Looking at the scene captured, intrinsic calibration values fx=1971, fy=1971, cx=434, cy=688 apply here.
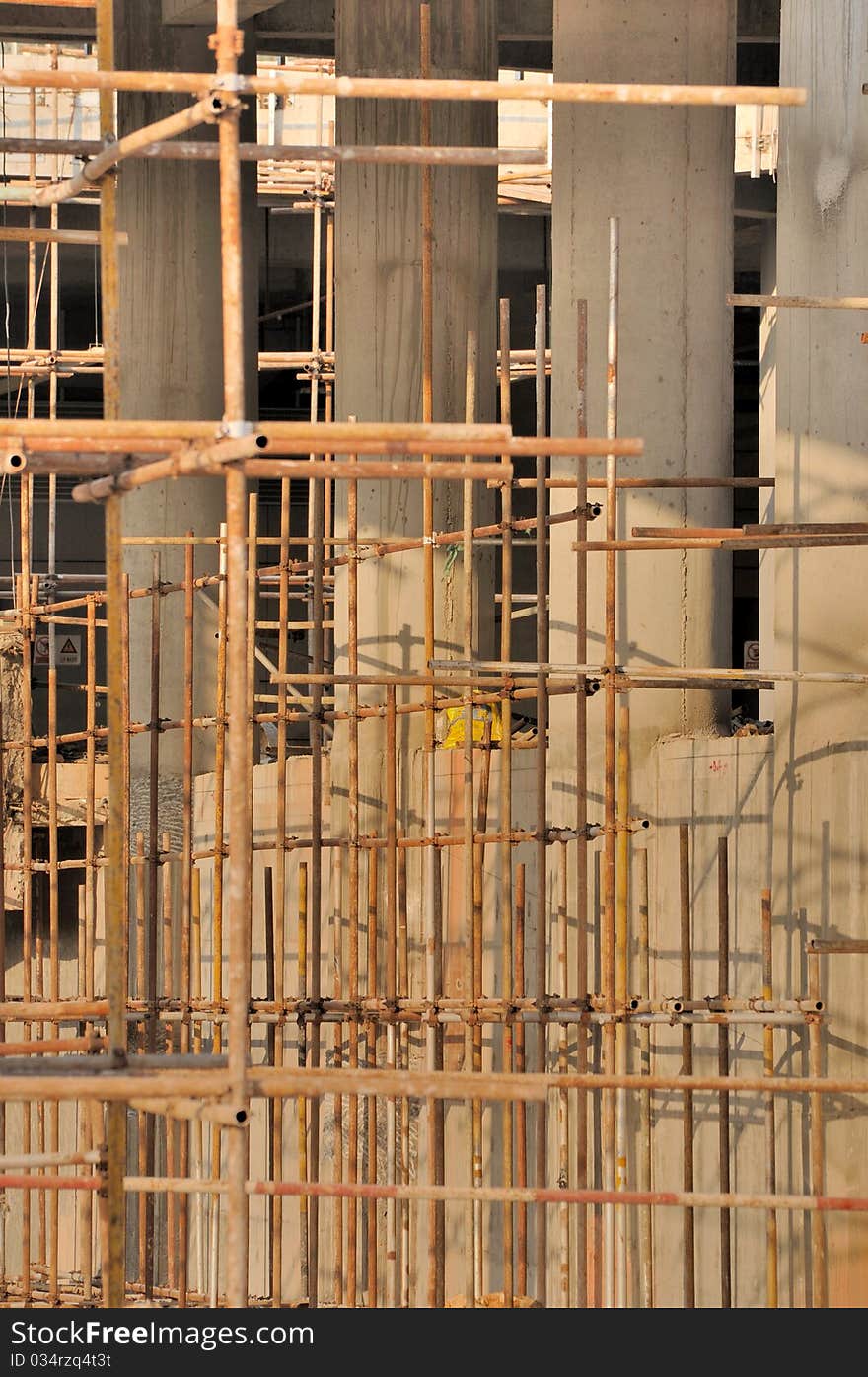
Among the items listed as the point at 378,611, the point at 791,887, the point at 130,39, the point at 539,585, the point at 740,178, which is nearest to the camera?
the point at 539,585

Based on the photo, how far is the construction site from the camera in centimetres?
618

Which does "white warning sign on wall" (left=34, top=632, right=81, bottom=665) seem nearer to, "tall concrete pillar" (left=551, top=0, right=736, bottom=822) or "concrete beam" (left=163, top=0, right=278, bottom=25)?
"concrete beam" (left=163, top=0, right=278, bottom=25)

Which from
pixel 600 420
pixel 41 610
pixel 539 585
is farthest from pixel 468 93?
pixel 41 610

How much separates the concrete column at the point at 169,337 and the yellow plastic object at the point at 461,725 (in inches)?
140

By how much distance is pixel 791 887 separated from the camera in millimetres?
9602

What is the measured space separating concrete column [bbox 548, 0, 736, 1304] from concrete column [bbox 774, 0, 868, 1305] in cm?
111

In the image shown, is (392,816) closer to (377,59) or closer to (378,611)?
(378,611)

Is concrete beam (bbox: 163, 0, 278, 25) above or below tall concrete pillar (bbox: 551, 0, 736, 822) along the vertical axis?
above

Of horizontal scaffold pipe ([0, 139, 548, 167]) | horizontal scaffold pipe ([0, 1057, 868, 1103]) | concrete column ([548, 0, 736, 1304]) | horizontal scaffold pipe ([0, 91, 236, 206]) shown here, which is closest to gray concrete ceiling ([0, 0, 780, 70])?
concrete column ([548, 0, 736, 1304])

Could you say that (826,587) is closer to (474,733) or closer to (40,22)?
(474,733)

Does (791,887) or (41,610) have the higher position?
(41,610)

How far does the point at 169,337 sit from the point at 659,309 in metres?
5.31

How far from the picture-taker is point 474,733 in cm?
1109

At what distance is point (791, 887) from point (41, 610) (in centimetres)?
572
